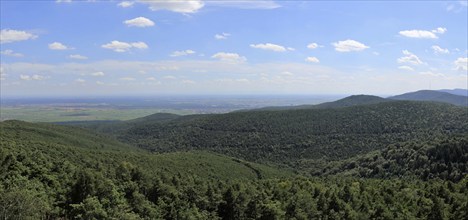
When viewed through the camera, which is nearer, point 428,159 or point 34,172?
point 34,172

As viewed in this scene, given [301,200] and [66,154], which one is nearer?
[301,200]

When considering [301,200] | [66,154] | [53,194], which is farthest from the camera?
[66,154]

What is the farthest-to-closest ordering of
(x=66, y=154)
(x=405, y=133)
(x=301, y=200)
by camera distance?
(x=405, y=133)
(x=66, y=154)
(x=301, y=200)

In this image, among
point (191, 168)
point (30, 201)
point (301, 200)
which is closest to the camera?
point (30, 201)

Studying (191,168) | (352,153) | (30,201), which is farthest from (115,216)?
(352,153)

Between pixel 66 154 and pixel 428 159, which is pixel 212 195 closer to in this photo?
pixel 66 154

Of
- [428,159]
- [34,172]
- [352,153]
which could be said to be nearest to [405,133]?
[352,153]

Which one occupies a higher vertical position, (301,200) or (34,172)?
(34,172)

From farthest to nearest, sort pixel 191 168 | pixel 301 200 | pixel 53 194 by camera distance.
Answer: pixel 191 168 < pixel 301 200 < pixel 53 194

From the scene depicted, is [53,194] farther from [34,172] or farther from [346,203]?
[346,203]
